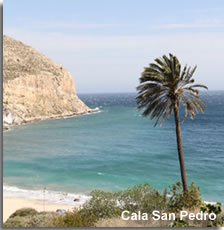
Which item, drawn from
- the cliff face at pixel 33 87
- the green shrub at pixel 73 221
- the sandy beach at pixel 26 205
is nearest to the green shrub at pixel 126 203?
the green shrub at pixel 73 221

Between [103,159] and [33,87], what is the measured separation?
2065 inches

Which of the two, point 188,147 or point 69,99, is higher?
point 69,99

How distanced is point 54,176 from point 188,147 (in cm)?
2743

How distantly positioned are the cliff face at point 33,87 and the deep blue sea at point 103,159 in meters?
8.25

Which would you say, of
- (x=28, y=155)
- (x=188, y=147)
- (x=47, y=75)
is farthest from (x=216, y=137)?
(x=47, y=75)

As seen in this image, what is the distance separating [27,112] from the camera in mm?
92188

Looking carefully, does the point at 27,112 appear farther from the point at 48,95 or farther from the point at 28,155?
the point at 28,155

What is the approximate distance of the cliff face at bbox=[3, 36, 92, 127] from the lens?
8815 centimetres

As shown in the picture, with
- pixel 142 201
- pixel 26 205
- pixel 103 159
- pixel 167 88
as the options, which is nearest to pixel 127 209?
pixel 142 201

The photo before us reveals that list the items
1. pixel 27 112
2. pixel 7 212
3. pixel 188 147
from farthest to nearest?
pixel 27 112, pixel 188 147, pixel 7 212

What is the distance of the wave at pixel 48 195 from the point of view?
30953 millimetres

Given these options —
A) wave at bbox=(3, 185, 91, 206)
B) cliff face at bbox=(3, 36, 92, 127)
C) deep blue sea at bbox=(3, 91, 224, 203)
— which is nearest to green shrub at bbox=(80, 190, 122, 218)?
wave at bbox=(3, 185, 91, 206)

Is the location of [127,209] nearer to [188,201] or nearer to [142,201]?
[142,201]

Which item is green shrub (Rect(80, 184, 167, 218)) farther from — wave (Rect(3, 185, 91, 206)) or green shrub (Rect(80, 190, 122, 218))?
wave (Rect(3, 185, 91, 206))
